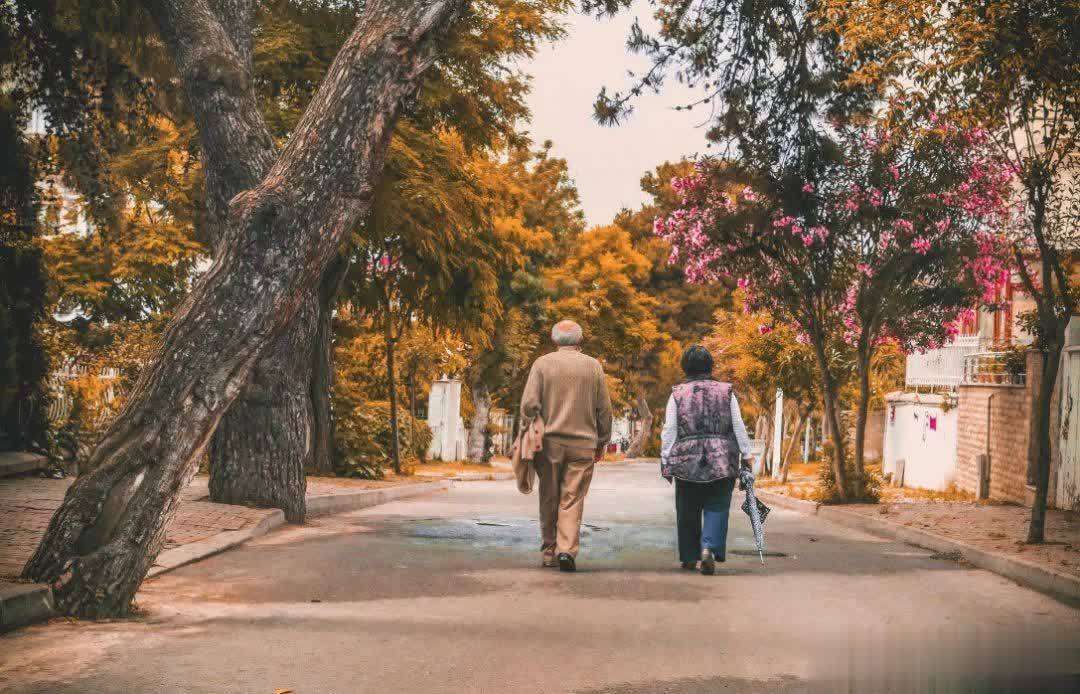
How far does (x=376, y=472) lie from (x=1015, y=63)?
14.7 meters

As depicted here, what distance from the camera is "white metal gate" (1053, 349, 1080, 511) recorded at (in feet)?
56.2

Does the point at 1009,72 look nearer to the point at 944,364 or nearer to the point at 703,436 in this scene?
the point at 703,436

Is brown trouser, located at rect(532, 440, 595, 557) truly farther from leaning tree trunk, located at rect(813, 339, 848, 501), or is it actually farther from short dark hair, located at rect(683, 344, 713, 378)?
leaning tree trunk, located at rect(813, 339, 848, 501)

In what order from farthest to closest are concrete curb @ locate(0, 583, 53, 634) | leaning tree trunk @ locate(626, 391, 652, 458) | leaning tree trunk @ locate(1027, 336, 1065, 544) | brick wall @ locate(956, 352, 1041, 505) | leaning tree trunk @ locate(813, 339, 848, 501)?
1. leaning tree trunk @ locate(626, 391, 652, 458)
2. brick wall @ locate(956, 352, 1041, 505)
3. leaning tree trunk @ locate(813, 339, 848, 501)
4. leaning tree trunk @ locate(1027, 336, 1065, 544)
5. concrete curb @ locate(0, 583, 53, 634)

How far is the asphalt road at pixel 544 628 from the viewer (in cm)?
584

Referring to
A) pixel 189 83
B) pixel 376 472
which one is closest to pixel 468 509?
pixel 376 472

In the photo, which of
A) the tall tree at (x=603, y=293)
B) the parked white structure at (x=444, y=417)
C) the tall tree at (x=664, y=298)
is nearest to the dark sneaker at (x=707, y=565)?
the parked white structure at (x=444, y=417)

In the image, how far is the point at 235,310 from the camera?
792cm

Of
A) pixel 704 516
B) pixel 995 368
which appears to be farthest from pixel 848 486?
pixel 704 516

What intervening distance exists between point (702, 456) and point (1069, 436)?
30.4 feet

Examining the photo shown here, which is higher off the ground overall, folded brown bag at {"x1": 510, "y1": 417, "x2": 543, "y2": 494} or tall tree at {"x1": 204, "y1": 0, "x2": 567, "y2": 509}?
tall tree at {"x1": 204, "y1": 0, "x2": 567, "y2": 509}

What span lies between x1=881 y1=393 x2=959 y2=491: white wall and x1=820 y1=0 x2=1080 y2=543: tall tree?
12.9 meters

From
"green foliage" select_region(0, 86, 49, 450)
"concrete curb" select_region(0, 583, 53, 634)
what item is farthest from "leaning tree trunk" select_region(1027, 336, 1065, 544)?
"green foliage" select_region(0, 86, 49, 450)

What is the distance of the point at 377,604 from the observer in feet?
26.1
